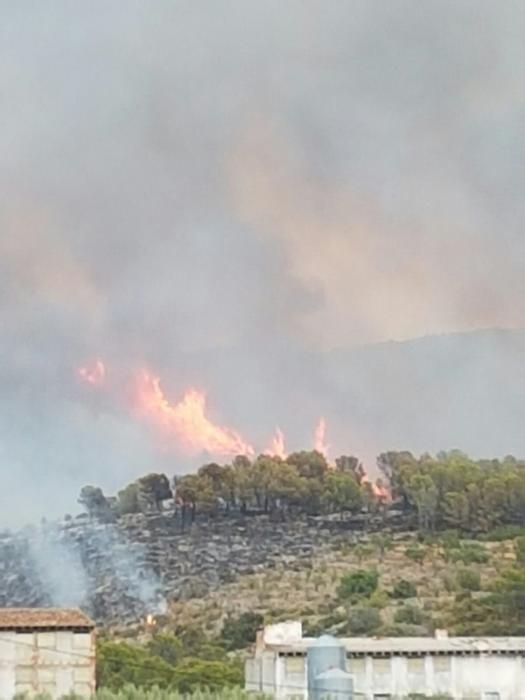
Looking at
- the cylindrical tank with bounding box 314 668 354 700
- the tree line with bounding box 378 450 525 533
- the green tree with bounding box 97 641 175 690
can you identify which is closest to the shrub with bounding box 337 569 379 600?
the tree line with bounding box 378 450 525 533

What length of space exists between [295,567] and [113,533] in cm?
1208

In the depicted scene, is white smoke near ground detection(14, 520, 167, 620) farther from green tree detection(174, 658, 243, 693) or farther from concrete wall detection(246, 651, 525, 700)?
concrete wall detection(246, 651, 525, 700)

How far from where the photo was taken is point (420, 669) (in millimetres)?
34125

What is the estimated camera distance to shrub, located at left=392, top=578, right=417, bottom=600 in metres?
68.2

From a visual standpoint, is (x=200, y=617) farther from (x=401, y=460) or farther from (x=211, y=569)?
(x=401, y=460)

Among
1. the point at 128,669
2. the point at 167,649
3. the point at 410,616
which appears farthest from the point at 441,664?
the point at 410,616

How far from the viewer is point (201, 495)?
295ft

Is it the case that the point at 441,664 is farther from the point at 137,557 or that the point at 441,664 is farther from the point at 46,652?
the point at 137,557

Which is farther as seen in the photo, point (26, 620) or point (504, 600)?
point (504, 600)

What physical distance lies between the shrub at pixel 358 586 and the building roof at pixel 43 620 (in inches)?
1443

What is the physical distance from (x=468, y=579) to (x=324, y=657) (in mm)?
42663

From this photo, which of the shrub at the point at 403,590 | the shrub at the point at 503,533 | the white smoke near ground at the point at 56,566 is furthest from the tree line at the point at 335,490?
the shrub at the point at 403,590

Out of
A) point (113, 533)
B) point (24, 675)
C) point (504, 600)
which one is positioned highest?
point (113, 533)

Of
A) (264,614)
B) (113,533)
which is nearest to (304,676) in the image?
(264,614)
